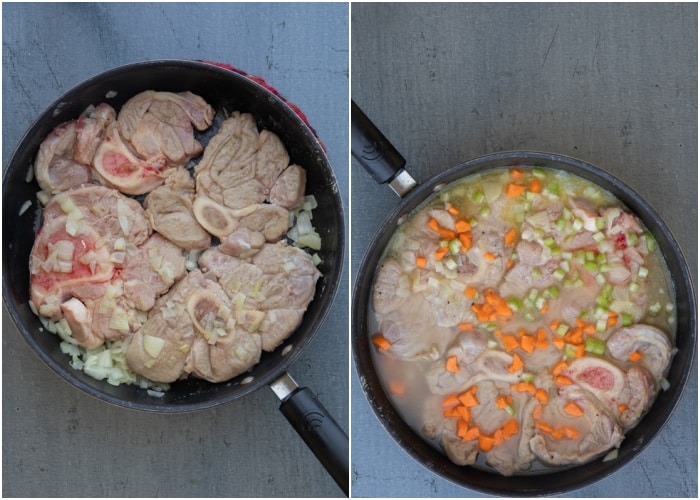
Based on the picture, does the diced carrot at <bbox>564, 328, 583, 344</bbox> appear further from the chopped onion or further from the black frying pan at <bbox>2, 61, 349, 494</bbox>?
the chopped onion

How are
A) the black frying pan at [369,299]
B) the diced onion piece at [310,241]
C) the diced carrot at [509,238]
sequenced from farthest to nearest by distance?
the diced onion piece at [310,241]
the diced carrot at [509,238]
the black frying pan at [369,299]

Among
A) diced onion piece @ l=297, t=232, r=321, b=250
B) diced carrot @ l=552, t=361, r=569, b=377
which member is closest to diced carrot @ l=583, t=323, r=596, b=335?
diced carrot @ l=552, t=361, r=569, b=377

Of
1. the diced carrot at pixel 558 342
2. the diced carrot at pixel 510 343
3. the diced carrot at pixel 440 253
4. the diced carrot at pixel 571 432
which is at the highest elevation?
the diced carrot at pixel 440 253

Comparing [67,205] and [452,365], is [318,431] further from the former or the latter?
Result: [67,205]

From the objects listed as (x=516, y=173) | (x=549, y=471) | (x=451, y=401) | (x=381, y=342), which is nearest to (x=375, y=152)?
(x=516, y=173)

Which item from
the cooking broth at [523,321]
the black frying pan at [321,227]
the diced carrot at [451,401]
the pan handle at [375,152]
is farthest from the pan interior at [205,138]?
the diced carrot at [451,401]

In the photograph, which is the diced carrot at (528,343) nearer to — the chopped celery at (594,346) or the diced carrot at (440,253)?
the chopped celery at (594,346)

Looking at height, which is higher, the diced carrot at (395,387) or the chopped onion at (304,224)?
the chopped onion at (304,224)

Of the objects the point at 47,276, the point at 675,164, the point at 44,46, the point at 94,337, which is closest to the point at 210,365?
the point at 94,337
